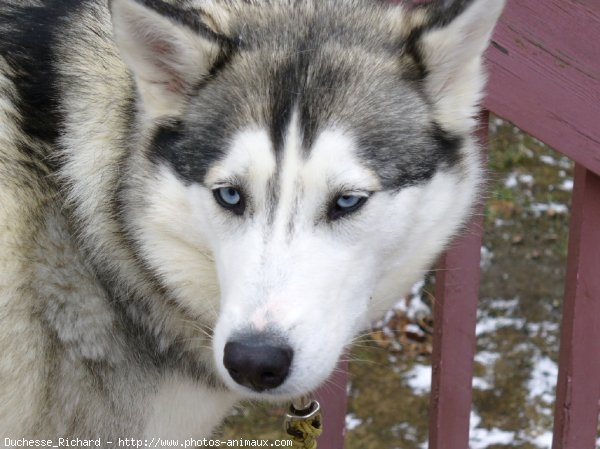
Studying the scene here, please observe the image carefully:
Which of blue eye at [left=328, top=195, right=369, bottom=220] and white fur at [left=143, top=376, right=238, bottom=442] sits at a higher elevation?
blue eye at [left=328, top=195, right=369, bottom=220]

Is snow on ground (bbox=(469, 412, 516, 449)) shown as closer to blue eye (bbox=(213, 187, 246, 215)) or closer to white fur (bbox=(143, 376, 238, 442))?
white fur (bbox=(143, 376, 238, 442))

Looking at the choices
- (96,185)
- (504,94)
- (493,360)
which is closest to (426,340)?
(493,360)

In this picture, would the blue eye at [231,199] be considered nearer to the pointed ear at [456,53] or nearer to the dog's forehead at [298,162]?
the dog's forehead at [298,162]

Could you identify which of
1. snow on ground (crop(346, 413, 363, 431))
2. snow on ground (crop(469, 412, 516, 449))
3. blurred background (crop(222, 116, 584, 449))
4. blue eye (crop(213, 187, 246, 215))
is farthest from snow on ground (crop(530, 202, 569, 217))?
blue eye (crop(213, 187, 246, 215))

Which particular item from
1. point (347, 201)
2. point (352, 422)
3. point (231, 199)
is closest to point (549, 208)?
point (352, 422)

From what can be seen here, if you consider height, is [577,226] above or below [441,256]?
above

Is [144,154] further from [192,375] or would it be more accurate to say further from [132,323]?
[192,375]

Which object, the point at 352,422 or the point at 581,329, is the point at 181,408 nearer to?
the point at 581,329

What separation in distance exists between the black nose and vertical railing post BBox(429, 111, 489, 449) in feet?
3.07

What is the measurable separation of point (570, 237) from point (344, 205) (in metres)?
1.02

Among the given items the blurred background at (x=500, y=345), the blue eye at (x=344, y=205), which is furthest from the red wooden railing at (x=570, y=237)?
the blurred background at (x=500, y=345)

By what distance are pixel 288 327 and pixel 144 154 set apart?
711 mm

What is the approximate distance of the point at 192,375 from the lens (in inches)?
107

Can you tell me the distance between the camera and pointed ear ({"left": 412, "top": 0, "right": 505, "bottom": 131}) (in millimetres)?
2234
